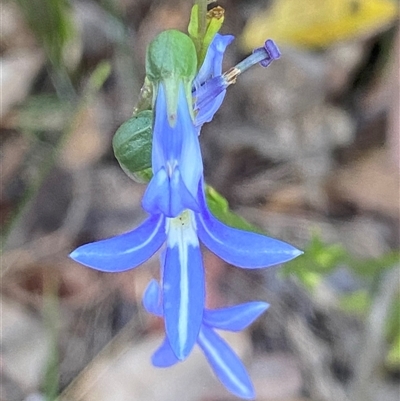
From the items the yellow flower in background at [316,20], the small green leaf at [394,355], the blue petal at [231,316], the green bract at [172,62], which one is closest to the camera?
the green bract at [172,62]

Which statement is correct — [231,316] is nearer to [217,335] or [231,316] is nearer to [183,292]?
[217,335]

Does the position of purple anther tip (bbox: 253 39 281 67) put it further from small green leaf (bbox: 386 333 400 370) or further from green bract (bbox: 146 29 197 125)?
small green leaf (bbox: 386 333 400 370)

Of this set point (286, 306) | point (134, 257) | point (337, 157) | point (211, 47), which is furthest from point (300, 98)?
point (134, 257)

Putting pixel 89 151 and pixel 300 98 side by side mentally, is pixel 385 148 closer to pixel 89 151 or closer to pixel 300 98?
pixel 300 98

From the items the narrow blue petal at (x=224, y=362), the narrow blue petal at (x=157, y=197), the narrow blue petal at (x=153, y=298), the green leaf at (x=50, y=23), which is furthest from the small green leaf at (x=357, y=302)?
the narrow blue petal at (x=157, y=197)

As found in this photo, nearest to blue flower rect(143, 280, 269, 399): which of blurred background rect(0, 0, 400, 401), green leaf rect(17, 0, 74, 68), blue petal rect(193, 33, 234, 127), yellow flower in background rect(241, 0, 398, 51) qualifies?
blue petal rect(193, 33, 234, 127)

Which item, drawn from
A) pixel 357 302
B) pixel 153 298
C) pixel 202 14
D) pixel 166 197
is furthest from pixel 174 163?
pixel 357 302

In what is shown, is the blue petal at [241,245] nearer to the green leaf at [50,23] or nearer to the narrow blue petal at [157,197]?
the narrow blue petal at [157,197]
